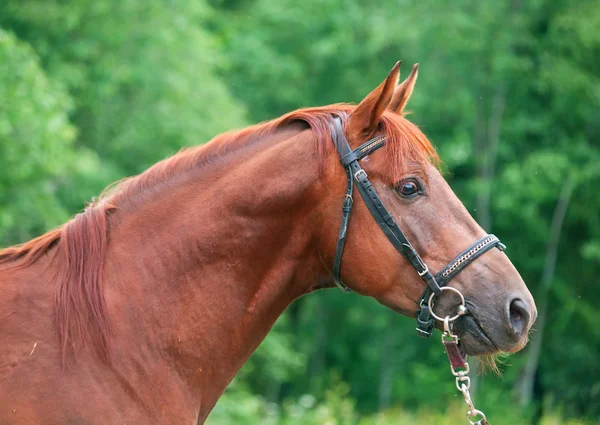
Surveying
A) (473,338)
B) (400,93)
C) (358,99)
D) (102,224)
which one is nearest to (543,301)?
(358,99)

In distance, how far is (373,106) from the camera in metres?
3.40

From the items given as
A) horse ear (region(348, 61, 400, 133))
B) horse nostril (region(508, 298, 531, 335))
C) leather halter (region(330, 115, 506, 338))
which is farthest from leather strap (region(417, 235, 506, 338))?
horse ear (region(348, 61, 400, 133))

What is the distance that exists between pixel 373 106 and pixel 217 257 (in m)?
1.01

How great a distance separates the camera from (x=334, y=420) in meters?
11.2

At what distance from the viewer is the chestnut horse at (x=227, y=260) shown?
A: 124 inches

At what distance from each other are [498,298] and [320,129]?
1.13 meters

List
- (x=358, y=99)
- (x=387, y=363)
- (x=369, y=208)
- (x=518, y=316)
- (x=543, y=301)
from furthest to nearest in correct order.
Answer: (x=387, y=363), (x=358, y=99), (x=543, y=301), (x=369, y=208), (x=518, y=316)

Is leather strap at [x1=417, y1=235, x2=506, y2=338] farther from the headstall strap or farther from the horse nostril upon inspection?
the horse nostril

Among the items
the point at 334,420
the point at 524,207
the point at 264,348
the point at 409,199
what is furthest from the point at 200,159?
the point at 524,207

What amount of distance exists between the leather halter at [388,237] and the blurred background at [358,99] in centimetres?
844

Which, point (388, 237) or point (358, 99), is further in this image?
point (358, 99)

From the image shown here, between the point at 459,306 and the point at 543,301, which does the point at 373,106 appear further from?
the point at 543,301

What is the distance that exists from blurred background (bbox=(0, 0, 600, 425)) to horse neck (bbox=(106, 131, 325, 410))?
8403mm

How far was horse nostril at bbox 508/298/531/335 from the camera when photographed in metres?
3.23
